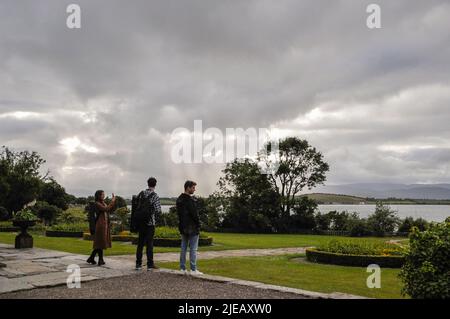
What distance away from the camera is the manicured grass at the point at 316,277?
8445 millimetres

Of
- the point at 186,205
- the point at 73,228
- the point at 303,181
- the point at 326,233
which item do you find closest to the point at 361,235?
the point at 326,233

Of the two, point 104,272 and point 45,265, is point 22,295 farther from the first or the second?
point 45,265

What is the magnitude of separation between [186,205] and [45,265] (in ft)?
13.4

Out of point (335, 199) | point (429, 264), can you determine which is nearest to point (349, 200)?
point (335, 199)

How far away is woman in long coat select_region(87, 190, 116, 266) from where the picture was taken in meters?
10.3

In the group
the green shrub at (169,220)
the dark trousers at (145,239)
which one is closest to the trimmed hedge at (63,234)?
the green shrub at (169,220)

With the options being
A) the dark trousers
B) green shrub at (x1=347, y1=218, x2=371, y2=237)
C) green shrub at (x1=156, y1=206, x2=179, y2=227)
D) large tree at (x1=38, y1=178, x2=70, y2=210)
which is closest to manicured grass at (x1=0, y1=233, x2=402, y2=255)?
the dark trousers

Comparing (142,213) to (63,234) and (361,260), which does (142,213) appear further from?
(63,234)

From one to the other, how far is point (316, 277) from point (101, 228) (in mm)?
5529

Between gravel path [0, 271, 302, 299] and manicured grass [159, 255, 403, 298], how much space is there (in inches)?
69.4

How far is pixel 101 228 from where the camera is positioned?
34.0 ft

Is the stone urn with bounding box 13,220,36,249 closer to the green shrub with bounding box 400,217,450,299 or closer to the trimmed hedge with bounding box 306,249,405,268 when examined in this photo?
the trimmed hedge with bounding box 306,249,405,268

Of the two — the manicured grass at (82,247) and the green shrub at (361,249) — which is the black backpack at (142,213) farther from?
the green shrub at (361,249)
